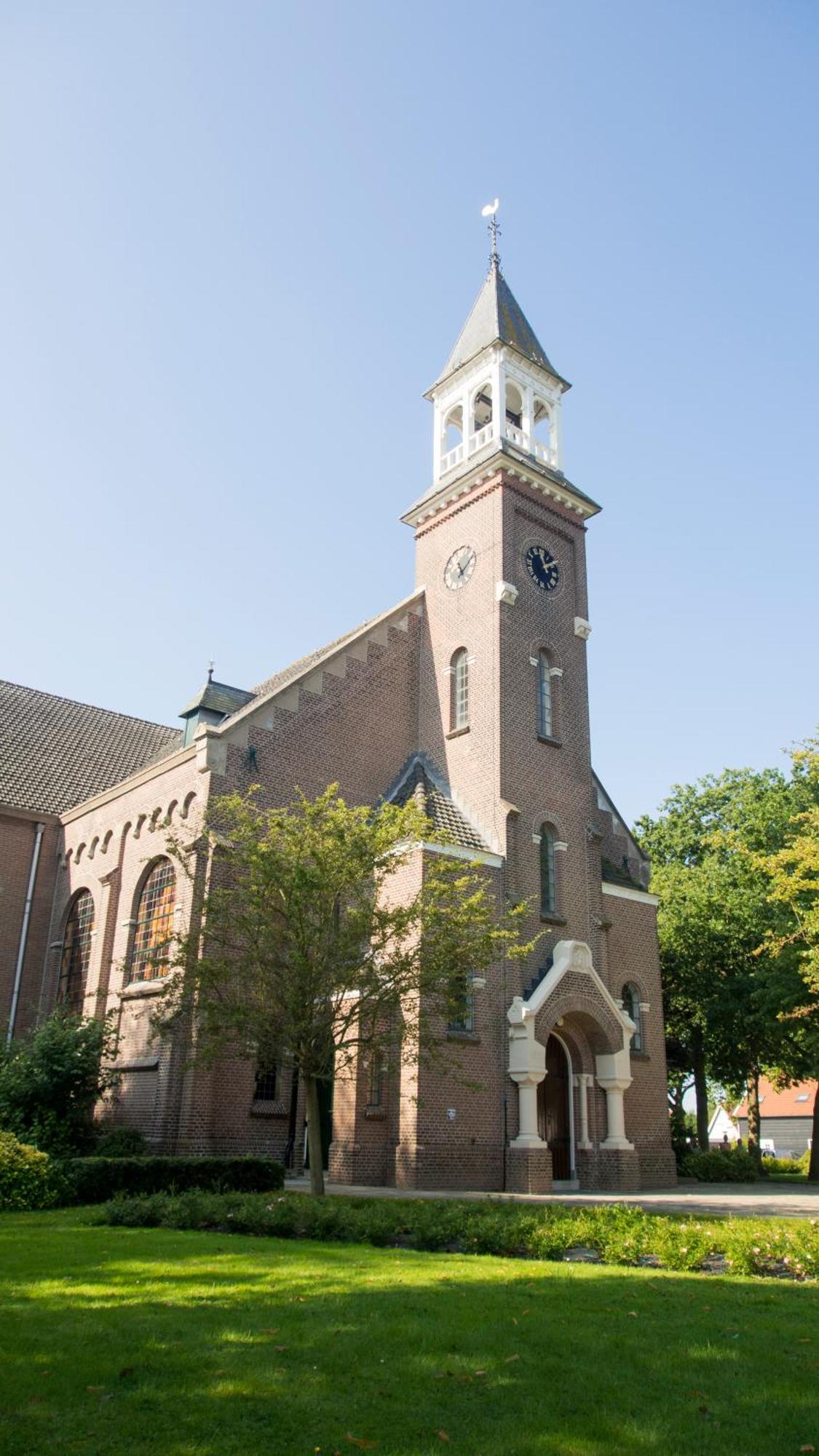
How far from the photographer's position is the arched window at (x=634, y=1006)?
28672mm

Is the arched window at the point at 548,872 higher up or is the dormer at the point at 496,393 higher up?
the dormer at the point at 496,393

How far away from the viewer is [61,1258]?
1107cm

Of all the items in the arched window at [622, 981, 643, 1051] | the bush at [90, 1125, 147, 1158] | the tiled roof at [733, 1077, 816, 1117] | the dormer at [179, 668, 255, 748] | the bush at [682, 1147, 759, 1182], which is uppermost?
the dormer at [179, 668, 255, 748]

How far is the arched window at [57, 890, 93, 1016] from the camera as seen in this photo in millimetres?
28609

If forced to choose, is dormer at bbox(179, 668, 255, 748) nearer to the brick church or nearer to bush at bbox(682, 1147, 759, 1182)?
the brick church

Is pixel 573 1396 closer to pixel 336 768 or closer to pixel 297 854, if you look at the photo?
pixel 297 854

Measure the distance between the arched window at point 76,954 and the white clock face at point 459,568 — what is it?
44.7 ft

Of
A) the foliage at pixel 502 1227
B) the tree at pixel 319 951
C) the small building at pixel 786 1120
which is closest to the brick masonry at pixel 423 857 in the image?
the tree at pixel 319 951

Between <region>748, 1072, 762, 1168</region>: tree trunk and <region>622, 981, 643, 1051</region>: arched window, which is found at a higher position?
<region>622, 981, 643, 1051</region>: arched window

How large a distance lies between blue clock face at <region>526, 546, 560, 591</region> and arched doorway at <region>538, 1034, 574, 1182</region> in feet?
40.6

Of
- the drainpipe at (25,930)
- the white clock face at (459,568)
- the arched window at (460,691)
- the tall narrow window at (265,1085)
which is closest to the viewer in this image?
the tall narrow window at (265,1085)

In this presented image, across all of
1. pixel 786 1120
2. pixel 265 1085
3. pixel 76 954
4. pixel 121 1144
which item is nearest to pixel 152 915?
pixel 76 954

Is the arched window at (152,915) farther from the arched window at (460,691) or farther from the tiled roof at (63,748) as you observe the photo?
the arched window at (460,691)

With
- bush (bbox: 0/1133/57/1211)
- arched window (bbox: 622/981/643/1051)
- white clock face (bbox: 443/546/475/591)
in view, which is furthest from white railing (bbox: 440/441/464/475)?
bush (bbox: 0/1133/57/1211)
